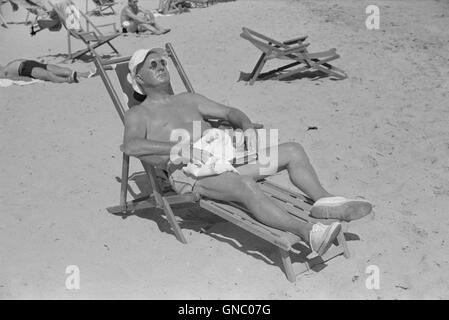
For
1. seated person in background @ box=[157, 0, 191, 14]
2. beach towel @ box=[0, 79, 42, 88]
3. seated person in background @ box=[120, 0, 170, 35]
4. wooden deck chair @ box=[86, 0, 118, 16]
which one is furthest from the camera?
wooden deck chair @ box=[86, 0, 118, 16]

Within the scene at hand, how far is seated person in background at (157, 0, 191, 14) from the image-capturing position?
44.9ft

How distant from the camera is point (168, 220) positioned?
3.89 m

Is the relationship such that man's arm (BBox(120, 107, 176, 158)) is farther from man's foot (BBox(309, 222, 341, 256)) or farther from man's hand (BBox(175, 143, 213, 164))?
man's foot (BBox(309, 222, 341, 256))

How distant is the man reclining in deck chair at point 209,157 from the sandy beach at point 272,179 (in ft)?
1.15

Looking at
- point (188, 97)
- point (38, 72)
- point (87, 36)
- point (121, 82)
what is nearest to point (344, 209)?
point (188, 97)

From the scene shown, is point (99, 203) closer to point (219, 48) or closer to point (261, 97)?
point (261, 97)

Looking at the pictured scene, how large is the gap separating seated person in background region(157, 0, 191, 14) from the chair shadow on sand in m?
9.60

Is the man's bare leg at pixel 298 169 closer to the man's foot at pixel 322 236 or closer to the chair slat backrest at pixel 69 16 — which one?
the man's foot at pixel 322 236

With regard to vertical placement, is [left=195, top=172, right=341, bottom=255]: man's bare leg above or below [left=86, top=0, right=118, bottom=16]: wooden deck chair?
above

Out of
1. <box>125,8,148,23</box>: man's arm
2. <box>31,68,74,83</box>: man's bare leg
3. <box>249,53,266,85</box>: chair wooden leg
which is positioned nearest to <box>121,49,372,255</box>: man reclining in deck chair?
<box>249,53,266,85</box>: chair wooden leg

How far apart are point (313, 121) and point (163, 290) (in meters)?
3.01

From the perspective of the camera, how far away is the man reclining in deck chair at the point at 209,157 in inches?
130

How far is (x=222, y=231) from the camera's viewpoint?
399 centimetres
